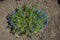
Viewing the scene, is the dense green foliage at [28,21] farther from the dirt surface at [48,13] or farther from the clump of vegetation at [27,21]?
the dirt surface at [48,13]

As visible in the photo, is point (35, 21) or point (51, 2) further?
point (51, 2)

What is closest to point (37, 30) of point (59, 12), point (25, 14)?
point (25, 14)

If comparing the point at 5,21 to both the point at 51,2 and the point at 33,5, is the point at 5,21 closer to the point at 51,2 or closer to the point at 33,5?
the point at 33,5

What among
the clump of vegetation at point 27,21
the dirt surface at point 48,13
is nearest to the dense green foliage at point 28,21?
the clump of vegetation at point 27,21

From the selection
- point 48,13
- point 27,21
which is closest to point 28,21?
point 27,21

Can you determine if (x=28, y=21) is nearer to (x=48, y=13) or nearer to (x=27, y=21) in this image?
(x=27, y=21)
